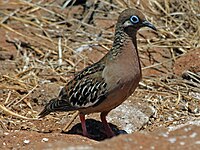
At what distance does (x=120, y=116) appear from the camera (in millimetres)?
7312

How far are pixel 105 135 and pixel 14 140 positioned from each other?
47.5 inches

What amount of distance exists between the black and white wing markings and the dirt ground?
38 cm

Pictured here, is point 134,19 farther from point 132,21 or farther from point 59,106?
point 59,106

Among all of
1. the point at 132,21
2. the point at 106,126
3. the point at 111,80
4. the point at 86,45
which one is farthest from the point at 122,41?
the point at 86,45

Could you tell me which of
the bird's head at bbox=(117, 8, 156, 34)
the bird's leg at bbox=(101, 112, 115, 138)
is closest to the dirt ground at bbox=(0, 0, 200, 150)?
the bird's leg at bbox=(101, 112, 115, 138)

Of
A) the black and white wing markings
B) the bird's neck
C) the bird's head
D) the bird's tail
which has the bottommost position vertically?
the bird's tail

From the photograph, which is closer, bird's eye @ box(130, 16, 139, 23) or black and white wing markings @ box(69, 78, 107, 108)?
black and white wing markings @ box(69, 78, 107, 108)

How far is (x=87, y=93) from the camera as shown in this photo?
259 inches

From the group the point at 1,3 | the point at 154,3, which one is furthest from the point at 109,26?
the point at 1,3

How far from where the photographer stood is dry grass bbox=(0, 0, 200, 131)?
782 centimetres

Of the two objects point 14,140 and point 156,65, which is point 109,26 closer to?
point 156,65

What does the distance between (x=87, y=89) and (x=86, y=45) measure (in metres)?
2.70

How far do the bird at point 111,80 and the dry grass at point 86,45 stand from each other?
884 mm

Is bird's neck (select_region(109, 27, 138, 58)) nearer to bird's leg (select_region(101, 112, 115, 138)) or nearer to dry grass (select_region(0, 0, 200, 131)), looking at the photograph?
bird's leg (select_region(101, 112, 115, 138))
